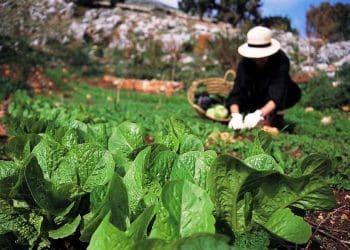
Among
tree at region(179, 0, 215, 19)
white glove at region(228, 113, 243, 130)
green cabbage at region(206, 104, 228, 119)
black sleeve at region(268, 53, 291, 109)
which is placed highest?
black sleeve at region(268, 53, 291, 109)

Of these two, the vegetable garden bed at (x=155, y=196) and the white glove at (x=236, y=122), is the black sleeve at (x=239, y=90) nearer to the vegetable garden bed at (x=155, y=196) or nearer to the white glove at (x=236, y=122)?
the white glove at (x=236, y=122)

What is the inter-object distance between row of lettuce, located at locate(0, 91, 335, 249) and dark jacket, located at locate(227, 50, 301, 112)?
424 centimetres

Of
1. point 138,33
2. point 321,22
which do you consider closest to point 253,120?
point 321,22

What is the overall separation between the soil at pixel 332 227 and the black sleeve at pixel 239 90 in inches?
123

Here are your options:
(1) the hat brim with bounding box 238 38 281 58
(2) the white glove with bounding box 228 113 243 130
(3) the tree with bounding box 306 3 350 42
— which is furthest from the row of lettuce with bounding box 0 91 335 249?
(3) the tree with bounding box 306 3 350 42

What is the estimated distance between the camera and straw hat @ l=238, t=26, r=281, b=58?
5.55 m

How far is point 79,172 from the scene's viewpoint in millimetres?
1395

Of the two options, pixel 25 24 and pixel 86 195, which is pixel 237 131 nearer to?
pixel 86 195

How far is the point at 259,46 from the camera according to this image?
5766 millimetres

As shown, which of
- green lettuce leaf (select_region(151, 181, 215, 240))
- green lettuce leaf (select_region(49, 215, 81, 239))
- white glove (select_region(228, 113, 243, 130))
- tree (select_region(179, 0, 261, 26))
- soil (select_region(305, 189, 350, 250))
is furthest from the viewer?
tree (select_region(179, 0, 261, 26))

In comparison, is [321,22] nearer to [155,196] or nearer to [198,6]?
[155,196]

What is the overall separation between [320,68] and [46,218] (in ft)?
45.9

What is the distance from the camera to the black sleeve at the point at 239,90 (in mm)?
5914

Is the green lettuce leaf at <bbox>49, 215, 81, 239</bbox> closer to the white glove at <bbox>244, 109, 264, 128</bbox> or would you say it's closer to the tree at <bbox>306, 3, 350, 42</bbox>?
the white glove at <bbox>244, 109, 264, 128</bbox>
